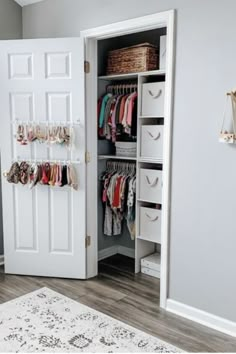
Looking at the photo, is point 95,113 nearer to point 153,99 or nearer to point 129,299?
point 153,99

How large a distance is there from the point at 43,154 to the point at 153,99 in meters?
1.12

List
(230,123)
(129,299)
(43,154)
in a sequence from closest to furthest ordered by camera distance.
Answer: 1. (230,123)
2. (129,299)
3. (43,154)

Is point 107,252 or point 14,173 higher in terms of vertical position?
point 14,173

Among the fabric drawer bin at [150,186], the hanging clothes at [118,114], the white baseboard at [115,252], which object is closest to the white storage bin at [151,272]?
the white baseboard at [115,252]

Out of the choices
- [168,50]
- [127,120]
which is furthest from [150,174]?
[168,50]

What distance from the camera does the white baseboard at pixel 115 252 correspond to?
160 inches

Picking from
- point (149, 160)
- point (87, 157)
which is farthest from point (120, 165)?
point (87, 157)

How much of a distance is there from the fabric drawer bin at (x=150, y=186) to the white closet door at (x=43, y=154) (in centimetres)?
59

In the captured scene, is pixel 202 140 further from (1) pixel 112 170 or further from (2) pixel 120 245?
(2) pixel 120 245

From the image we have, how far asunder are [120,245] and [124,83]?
181 centimetres

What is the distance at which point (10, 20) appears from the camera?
3568 millimetres

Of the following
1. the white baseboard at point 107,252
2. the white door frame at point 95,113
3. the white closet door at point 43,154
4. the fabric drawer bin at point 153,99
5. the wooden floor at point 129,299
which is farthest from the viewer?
the white baseboard at point 107,252

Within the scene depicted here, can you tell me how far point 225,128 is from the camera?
242 centimetres

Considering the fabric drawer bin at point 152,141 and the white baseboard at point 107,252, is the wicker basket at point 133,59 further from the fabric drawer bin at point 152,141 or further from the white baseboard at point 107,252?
the white baseboard at point 107,252
